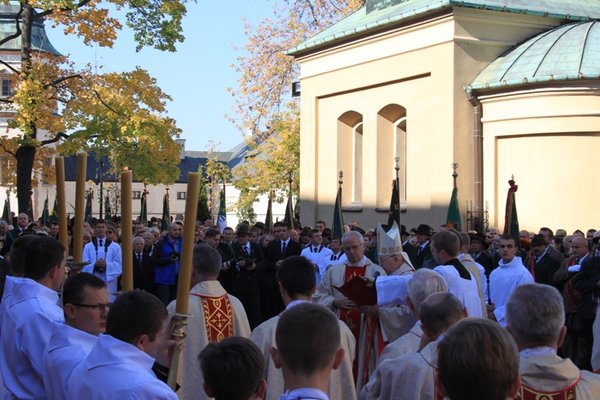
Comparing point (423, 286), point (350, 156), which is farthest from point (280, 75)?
point (423, 286)

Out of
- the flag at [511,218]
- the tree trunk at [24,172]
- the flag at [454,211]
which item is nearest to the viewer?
the flag at [511,218]

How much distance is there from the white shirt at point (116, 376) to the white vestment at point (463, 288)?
4675 mm

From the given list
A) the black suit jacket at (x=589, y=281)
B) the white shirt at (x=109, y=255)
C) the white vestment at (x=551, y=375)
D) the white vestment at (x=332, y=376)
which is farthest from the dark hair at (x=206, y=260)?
the white shirt at (x=109, y=255)

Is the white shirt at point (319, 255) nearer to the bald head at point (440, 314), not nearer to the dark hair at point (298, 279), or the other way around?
the dark hair at point (298, 279)

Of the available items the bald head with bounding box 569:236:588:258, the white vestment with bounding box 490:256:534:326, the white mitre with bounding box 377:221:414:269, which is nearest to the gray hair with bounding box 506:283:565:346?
the white mitre with bounding box 377:221:414:269

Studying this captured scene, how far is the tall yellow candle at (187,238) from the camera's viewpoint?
12.5ft

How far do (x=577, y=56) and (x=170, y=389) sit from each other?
68.3 feet

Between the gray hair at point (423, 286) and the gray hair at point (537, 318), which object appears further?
the gray hair at point (423, 286)

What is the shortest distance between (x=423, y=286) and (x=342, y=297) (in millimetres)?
3216

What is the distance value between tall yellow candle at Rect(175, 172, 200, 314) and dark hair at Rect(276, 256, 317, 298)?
2375 millimetres

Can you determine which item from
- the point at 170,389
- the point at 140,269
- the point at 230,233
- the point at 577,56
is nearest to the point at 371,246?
the point at 230,233

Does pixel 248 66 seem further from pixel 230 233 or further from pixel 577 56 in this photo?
pixel 230 233

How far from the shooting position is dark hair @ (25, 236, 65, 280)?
5238 mm

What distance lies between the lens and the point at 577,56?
2292cm
